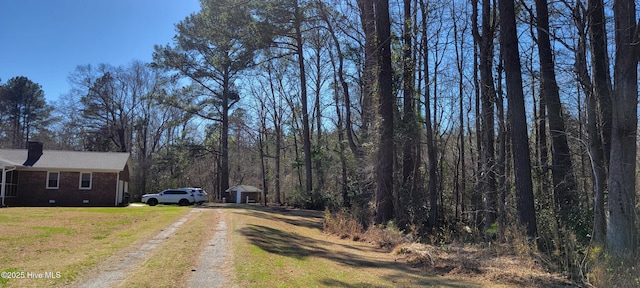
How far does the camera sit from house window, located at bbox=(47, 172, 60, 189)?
27.6 m

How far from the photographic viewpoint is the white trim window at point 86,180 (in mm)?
28328

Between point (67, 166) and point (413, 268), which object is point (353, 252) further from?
point (67, 166)

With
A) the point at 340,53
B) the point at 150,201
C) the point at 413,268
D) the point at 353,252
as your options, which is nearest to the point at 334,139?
the point at 340,53

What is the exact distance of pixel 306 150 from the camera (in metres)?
32.0

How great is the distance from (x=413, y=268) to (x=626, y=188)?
450cm

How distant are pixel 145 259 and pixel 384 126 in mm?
10248

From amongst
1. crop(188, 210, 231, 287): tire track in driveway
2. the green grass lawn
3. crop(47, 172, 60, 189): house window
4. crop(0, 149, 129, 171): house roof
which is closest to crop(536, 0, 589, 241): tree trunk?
crop(188, 210, 231, 287): tire track in driveway

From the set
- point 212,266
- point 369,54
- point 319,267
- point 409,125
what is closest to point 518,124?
point 319,267

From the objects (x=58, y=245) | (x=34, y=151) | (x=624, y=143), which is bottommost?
(x=58, y=245)

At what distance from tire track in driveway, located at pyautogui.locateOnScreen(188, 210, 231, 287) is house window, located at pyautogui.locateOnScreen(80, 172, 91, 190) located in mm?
21054

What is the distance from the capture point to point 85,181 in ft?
93.5

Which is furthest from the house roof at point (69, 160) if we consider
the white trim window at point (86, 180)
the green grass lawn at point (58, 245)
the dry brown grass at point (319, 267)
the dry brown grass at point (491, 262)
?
the dry brown grass at point (491, 262)

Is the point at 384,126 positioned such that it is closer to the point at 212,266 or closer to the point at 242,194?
the point at 212,266

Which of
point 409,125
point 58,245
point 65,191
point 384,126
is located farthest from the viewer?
point 65,191
